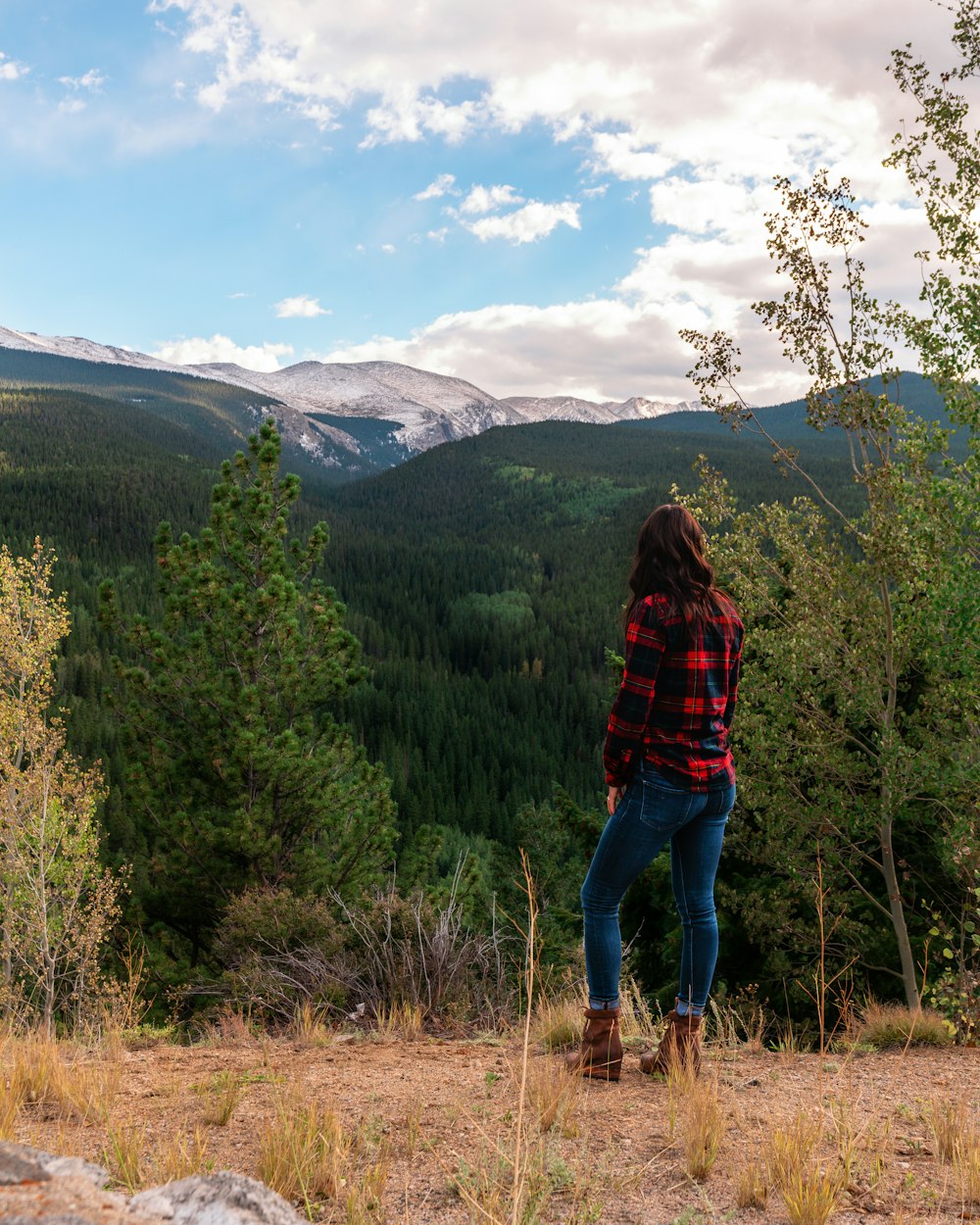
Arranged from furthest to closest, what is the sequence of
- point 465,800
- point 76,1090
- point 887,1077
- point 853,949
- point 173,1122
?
point 465,800, point 853,949, point 887,1077, point 76,1090, point 173,1122

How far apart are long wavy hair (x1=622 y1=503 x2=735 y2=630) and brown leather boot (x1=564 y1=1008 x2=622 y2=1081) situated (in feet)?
5.76

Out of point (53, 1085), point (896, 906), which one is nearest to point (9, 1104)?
point (53, 1085)

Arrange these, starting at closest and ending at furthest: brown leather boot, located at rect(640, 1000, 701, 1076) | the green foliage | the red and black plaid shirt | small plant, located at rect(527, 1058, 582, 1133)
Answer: small plant, located at rect(527, 1058, 582, 1133), the red and black plaid shirt, brown leather boot, located at rect(640, 1000, 701, 1076), the green foliage

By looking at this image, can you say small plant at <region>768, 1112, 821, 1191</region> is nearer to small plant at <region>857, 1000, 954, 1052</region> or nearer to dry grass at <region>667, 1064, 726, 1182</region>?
dry grass at <region>667, 1064, 726, 1182</region>

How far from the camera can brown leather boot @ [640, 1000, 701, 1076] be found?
3.43 metres

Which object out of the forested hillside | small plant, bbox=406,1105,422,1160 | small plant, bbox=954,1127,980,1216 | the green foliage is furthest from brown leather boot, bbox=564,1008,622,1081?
the forested hillside

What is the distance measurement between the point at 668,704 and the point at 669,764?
0.81 feet

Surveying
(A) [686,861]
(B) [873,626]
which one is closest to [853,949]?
(B) [873,626]

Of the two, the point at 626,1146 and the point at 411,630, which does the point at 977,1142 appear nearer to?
the point at 626,1146

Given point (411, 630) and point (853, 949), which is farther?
point (411, 630)

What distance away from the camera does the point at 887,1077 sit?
3.79 m

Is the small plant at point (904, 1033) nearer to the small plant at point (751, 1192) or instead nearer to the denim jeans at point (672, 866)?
the denim jeans at point (672, 866)

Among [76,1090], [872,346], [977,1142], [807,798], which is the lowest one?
[807,798]

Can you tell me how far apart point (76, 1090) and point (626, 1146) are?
225 cm
